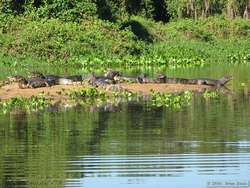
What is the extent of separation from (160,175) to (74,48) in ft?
103

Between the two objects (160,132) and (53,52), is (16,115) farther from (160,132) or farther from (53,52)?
(53,52)

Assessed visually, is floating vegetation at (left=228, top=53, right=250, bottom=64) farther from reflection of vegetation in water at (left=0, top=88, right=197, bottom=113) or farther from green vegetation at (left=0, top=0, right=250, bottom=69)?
reflection of vegetation in water at (left=0, top=88, right=197, bottom=113)

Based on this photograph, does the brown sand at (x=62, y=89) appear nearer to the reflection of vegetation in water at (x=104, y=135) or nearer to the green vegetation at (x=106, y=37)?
the reflection of vegetation in water at (x=104, y=135)

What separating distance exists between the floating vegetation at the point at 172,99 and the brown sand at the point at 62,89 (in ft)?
4.10

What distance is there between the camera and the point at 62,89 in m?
25.2

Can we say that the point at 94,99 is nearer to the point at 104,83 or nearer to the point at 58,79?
the point at 104,83

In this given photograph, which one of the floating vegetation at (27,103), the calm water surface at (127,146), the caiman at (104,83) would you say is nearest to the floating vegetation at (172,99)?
the calm water surface at (127,146)

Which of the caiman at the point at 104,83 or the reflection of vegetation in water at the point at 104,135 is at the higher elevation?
the caiman at the point at 104,83

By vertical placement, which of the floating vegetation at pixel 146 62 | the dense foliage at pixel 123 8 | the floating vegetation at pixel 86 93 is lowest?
the floating vegetation at pixel 86 93

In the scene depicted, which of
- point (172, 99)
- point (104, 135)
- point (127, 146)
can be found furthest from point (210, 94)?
point (127, 146)

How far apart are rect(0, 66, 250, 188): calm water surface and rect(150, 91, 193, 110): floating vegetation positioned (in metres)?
0.41

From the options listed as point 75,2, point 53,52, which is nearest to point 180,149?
point 53,52

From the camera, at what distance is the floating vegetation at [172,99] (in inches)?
879

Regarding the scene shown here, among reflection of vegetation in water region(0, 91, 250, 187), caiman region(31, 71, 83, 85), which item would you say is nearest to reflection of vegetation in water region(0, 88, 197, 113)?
reflection of vegetation in water region(0, 91, 250, 187)
